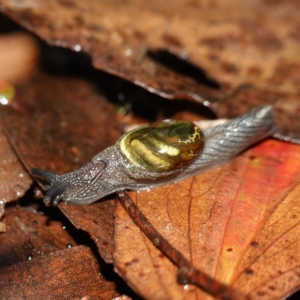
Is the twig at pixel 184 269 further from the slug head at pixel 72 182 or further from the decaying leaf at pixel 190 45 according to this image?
the decaying leaf at pixel 190 45

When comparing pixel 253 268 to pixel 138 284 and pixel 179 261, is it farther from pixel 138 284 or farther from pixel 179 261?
pixel 138 284

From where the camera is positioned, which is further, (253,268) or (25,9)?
(25,9)

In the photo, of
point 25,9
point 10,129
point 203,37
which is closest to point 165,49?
point 203,37

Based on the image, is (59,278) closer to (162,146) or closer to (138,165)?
(138,165)

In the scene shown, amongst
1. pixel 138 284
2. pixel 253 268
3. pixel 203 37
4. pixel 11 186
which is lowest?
pixel 11 186

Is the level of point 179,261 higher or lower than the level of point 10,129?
higher

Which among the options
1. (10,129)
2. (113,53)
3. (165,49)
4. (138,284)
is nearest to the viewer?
(138,284)
